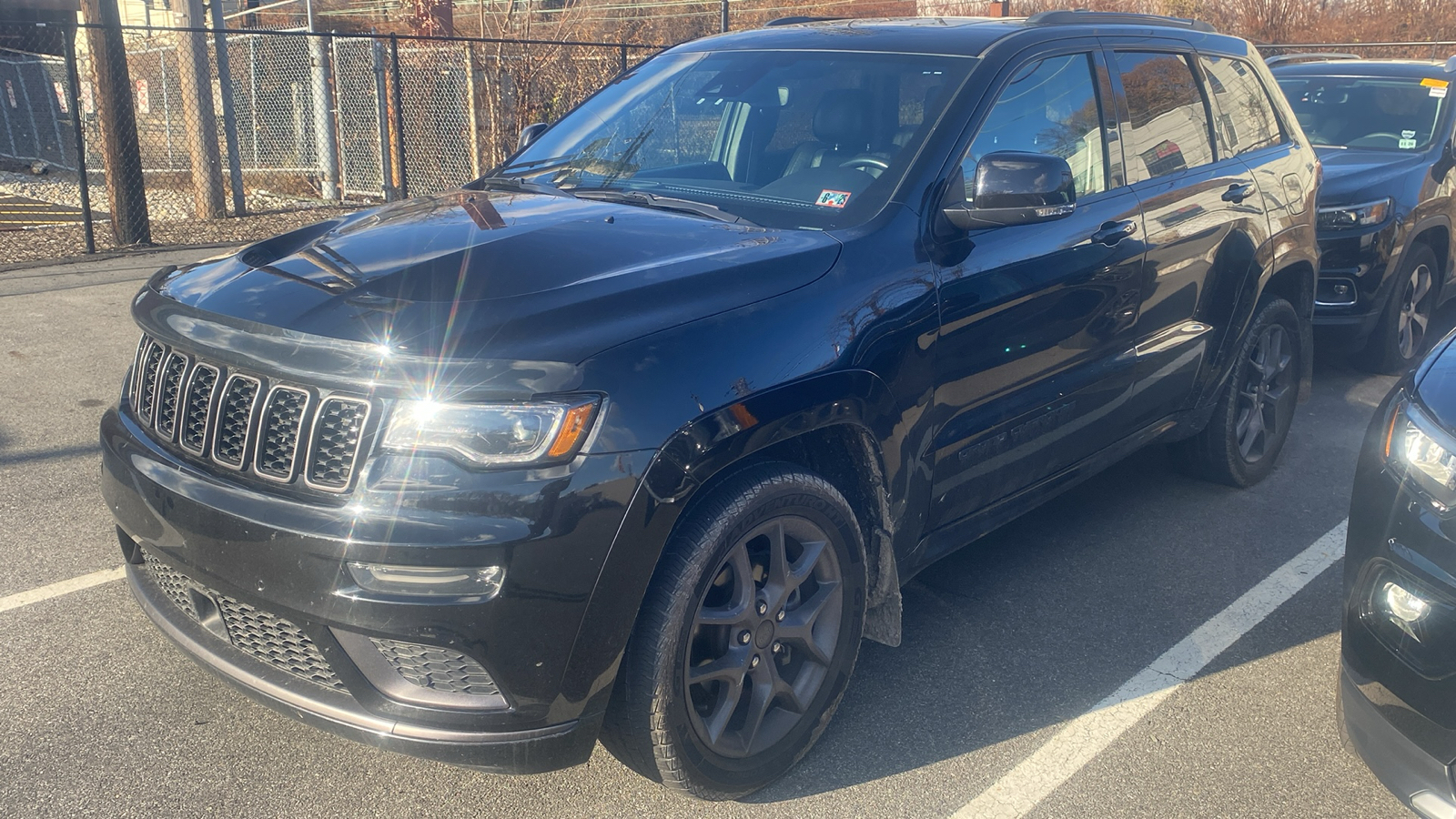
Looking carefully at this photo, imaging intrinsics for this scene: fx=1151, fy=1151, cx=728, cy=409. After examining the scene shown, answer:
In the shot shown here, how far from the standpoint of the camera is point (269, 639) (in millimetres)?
2555

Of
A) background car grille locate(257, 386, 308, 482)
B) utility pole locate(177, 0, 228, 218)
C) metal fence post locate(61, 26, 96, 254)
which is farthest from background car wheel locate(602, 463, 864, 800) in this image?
utility pole locate(177, 0, 228, 218)

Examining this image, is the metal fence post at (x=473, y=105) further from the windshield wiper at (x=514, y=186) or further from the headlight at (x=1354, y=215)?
the windshield wiper at (x=514, y=186)

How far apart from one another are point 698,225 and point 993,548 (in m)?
1.97

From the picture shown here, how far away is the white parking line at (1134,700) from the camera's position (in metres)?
2.92

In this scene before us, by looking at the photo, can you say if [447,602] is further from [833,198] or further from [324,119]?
[324,119]

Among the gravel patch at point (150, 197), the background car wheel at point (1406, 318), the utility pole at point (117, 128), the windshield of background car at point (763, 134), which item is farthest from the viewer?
the gravel patch at point (150, 197)

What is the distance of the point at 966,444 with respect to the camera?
3.36 metres

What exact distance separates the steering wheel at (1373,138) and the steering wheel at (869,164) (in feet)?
18.9

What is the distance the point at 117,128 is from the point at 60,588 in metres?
7.67

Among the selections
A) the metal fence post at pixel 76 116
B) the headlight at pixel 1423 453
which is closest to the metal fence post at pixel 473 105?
the metal fence post at pixel 76 116

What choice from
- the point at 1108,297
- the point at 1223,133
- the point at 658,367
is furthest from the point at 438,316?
the point at 1223,133

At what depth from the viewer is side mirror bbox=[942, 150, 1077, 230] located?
125 inches

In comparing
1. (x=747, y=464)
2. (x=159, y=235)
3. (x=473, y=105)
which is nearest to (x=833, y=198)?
(x=747, y=464)

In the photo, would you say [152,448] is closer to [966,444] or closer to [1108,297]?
[966,444]
